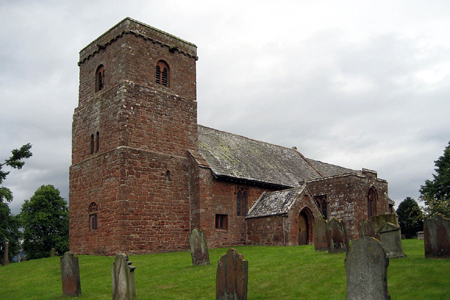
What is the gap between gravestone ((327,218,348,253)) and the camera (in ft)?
57.9

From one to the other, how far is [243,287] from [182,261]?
30.0 feet

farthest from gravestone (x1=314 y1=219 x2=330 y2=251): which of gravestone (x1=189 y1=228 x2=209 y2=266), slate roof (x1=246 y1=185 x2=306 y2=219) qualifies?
slate roof (x1=246 y1=185 x2=306 y2=219)

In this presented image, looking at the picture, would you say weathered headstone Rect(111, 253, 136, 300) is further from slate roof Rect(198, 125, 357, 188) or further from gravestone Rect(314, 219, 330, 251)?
slate roof Rect(198, 125, 357, 188)

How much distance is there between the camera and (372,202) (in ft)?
103

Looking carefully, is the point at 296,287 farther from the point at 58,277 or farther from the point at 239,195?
the point at 239,195

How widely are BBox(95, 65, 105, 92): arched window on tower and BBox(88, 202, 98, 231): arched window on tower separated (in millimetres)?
7387

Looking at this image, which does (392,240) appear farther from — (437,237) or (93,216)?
(93,216)

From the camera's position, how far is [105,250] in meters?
24.2

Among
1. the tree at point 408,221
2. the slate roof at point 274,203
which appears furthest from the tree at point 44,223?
the tree at point 408,221

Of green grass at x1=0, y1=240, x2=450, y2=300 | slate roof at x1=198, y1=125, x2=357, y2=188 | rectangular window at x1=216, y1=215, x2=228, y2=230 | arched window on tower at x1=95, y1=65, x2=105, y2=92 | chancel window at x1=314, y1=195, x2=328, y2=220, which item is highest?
arched window on tower at x1=95, y1=65, x2=105, y2=92

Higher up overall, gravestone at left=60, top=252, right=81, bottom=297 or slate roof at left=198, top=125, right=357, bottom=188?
slate roof at left=198, top=125, right=357, bottom=188

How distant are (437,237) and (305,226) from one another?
13.9 m

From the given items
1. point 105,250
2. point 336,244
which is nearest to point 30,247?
point 105,250

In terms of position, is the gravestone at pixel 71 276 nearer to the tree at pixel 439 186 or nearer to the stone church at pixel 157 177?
the stone church at pixel 157 177
